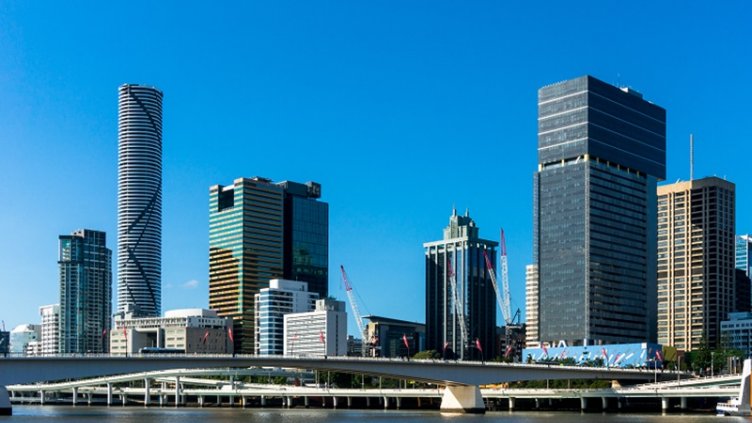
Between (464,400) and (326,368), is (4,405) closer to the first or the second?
(326,368)

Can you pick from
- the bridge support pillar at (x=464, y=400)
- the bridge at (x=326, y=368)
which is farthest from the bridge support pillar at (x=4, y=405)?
the bridge support pillar at (x=464, y=400)

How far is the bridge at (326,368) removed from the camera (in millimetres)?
135250

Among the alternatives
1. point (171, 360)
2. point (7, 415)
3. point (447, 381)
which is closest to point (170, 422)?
point (171, 360)

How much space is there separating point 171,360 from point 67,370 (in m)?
12.4

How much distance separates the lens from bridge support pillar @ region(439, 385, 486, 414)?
164m

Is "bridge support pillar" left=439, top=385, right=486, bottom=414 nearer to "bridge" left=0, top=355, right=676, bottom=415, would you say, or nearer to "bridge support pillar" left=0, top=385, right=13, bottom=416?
"bridge" left=0, top=355, right=676, bottom=415

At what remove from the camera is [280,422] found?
13088 centimetres

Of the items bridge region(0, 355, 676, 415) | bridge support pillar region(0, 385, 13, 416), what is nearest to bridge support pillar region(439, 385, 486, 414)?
bridge region(0, 355, 676, 415)

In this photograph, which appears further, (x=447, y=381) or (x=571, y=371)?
(x=571, y=371)

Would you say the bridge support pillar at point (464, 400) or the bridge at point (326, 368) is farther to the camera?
the bridge support pillar at point (464, 400)

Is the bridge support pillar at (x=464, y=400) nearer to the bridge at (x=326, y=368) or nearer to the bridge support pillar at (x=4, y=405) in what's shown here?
the bridge at (x=326, y=368)

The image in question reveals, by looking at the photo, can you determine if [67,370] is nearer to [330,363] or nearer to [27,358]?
[27,358]

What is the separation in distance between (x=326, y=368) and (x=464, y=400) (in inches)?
912

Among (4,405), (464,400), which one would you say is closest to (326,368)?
(464,400)
